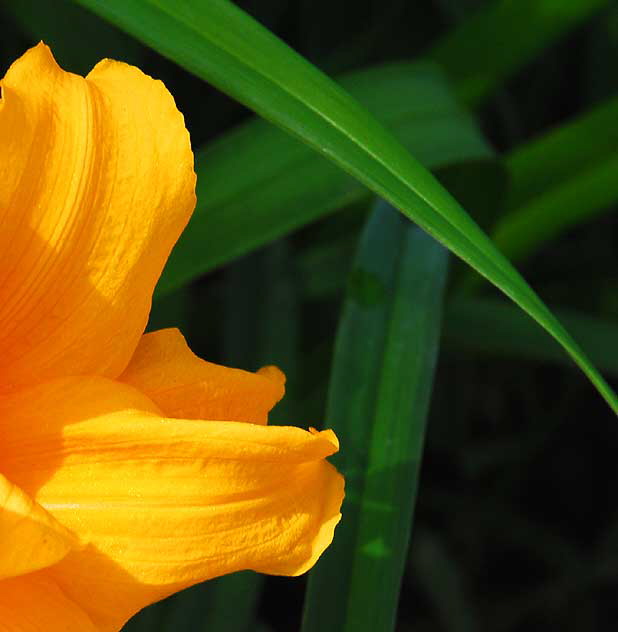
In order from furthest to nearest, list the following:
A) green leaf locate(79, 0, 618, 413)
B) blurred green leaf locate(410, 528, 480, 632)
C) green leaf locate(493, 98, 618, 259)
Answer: blurred green leaf locate(410, 528, 480, 632) → green leaf locate(493, 98, 618, 259) → green leaf locate(79, 0, 618, 413)

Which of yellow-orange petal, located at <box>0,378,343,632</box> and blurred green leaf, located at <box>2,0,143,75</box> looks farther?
blurred green leaf, located at <box>2,0,143,75</box>

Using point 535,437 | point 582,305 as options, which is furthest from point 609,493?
point 582,305

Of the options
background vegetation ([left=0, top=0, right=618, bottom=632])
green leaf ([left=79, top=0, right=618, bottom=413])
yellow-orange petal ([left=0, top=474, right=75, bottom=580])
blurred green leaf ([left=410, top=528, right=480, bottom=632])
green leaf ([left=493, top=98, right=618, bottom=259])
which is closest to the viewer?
yellow-orange petal ([left=0, top=474, right=75, bottom=580])

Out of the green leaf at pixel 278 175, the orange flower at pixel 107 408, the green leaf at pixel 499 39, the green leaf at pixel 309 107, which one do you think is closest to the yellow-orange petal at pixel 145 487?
the orange flower at pixel 107 408

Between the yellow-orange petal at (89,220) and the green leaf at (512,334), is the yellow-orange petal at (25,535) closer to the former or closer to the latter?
the yellow-orange petal at (89,220)

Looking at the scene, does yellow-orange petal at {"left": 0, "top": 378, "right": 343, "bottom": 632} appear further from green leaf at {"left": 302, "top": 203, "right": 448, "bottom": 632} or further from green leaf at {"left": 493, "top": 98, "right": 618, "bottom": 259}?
green leaf at {"left": 493, "top": 98, "right": 618, "bottom": 259}

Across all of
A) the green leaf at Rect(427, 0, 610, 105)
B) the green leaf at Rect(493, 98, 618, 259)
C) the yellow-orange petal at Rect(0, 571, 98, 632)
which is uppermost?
the yellow-orange petal at Rect(0, 571, 98, 632)

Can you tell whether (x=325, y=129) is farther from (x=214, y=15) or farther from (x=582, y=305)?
(x=582, y=305)

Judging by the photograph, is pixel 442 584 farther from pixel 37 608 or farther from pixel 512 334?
pixel 37 608

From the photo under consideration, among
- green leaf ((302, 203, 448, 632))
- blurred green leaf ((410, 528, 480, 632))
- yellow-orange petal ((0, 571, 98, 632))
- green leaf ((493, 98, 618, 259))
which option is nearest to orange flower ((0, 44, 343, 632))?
yellow-orange petal ((0, 571, 98, 632))
